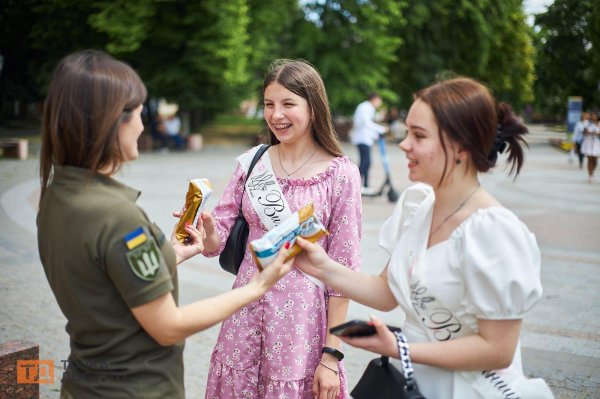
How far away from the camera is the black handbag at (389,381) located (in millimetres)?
1927

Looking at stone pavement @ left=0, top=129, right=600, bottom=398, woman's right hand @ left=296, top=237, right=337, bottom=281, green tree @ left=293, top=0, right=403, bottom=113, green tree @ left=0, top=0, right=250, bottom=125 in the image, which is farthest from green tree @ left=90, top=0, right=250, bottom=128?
woman's right hand @ left=296, top=237, right=337, bottom=281

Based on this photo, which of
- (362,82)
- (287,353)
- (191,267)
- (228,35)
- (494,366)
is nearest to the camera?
(494,366)

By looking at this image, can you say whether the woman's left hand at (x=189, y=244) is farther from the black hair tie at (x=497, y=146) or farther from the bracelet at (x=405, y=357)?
the black hair tie at (x=497, y=146)

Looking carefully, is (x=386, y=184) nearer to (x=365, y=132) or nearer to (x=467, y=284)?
(x=365, y=132)

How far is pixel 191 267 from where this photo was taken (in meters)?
7.46

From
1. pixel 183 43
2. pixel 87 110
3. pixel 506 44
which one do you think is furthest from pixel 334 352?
pixel 506 44

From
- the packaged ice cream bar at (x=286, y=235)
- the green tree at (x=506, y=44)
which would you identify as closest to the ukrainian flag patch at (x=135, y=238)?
the packaged ice cream bar at (x=286, y=235)

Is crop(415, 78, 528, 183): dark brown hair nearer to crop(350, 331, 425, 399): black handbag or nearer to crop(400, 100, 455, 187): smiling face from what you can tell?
crop(400, 100, 455, 187): smiling face

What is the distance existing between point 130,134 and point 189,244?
876 millimetres

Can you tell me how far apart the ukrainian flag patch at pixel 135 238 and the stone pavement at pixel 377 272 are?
602mm

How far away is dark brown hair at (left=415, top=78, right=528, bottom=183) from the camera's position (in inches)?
76.5

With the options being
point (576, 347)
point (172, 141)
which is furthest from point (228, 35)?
point (576, 347)

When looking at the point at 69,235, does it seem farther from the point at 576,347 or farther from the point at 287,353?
the point at 576,347

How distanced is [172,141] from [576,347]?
79.2 feet
